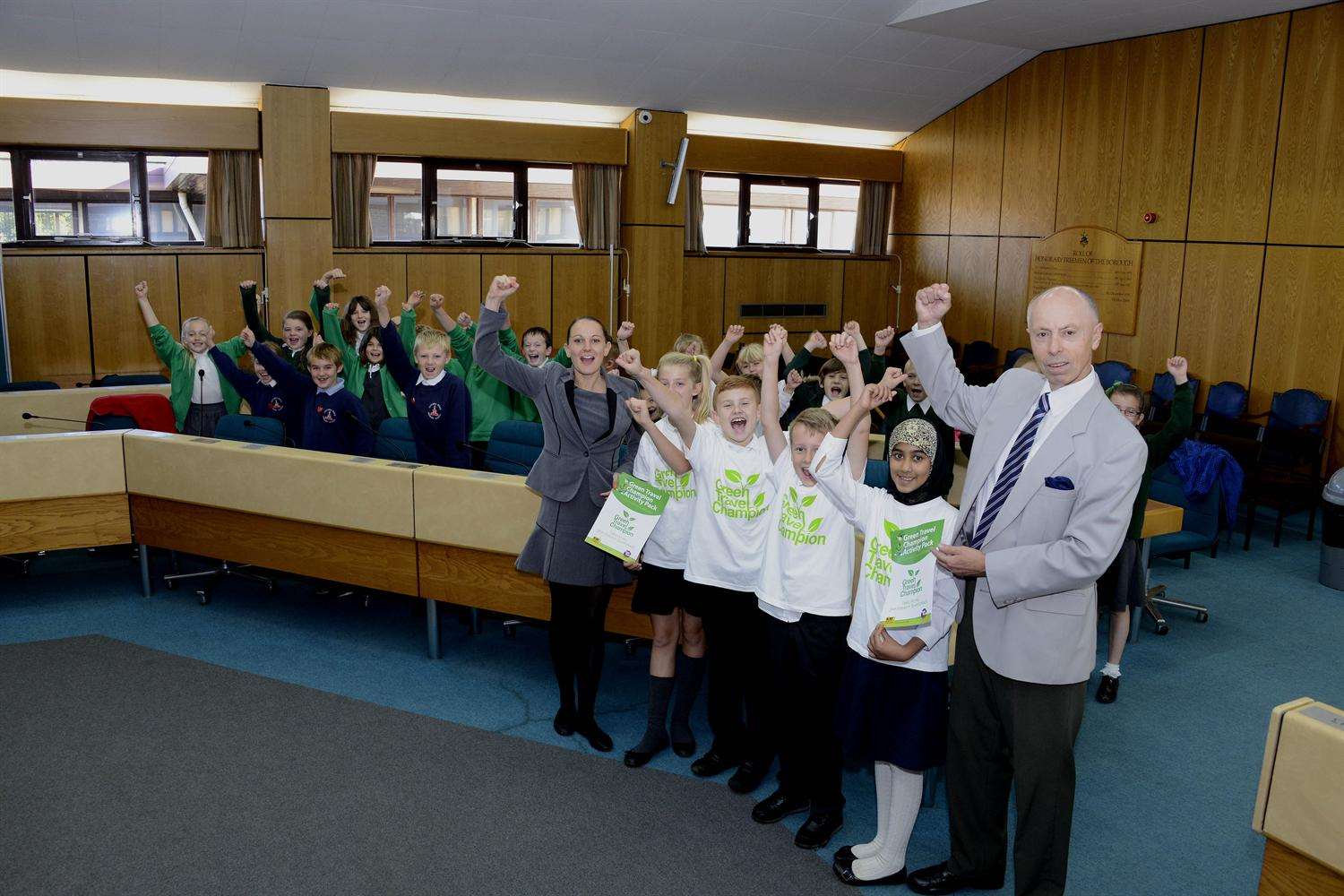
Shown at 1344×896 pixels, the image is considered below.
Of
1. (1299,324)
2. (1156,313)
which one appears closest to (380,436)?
(1299,324)

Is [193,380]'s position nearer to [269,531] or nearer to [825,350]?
[269,531]

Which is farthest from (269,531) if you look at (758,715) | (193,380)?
(758,715)

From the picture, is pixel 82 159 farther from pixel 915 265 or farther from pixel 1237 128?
pixel 1237 128

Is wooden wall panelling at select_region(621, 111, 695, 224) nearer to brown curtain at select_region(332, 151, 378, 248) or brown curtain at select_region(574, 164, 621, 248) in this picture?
brown curtain at select_region(574, 164, 621, 248)

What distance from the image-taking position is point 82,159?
9.13 metres

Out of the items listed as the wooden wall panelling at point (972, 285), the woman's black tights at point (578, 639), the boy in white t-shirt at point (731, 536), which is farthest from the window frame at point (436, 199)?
the boy in white t-shirt at point (731, 536)

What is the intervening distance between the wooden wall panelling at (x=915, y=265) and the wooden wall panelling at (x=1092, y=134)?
6.35 ft

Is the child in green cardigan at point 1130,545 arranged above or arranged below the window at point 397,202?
below

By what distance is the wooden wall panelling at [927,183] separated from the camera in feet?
40.7

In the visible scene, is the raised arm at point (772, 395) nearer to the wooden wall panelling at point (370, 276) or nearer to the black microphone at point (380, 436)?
the black microphone at point (380, 436)

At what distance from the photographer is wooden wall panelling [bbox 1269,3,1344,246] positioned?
805 centimetres

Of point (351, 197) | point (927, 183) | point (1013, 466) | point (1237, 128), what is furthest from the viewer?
point (927, 183)

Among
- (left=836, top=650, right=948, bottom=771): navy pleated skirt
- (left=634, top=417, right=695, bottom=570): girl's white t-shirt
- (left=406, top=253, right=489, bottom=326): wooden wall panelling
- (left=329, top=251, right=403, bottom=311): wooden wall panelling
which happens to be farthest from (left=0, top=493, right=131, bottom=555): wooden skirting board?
(left=406, top=253, right=489, bottom=326): wooden wall panelling

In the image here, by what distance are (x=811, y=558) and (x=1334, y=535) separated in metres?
4.72
